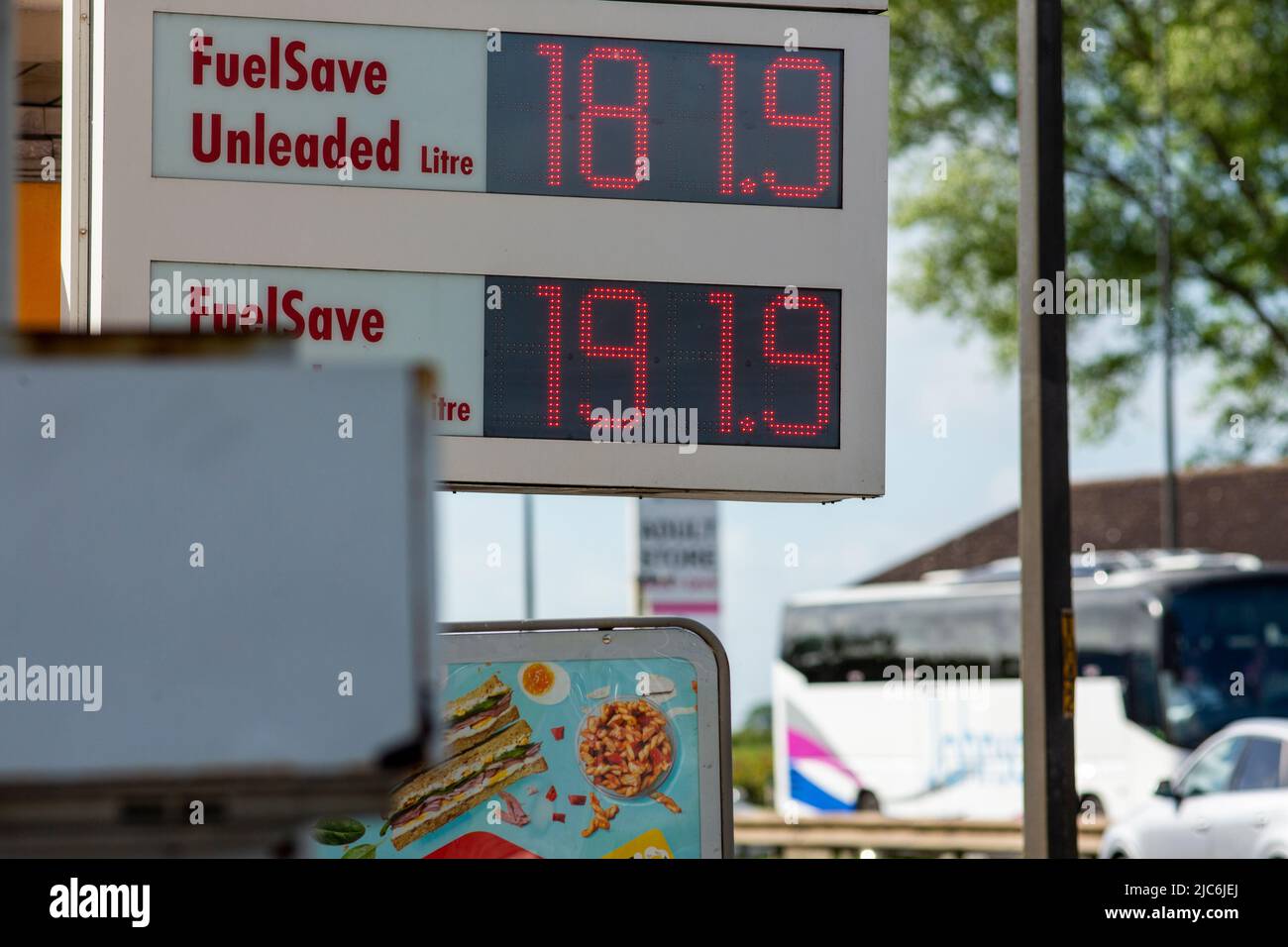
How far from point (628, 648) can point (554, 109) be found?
153 cm

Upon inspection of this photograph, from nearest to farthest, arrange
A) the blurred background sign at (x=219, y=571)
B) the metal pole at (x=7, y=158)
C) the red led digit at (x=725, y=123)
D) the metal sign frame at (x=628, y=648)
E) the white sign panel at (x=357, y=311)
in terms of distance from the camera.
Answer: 1. the blurred background sign at (x=219, y=571)
2. the metal pole at (x=7, y=158)
3. the metal sign frame at (x=628, y=648)
4. the white sign panel at (x=357, y=311)
5. the red led digit at (x=725, y=123)

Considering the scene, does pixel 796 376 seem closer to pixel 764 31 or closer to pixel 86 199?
pixel 764 31

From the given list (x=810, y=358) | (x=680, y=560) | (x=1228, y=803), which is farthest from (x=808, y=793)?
(x=810, y=358)

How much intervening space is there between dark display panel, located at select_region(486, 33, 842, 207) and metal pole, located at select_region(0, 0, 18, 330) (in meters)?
4.25

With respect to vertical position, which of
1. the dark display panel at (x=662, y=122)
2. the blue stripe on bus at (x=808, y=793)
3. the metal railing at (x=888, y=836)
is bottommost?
the blue stripe on bus at (x=808, y=793)

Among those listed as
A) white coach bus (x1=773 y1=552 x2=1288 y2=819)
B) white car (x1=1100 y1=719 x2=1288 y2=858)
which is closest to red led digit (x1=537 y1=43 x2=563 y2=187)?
white car (x1=1100 y1=719 x2=1288 y2=858)

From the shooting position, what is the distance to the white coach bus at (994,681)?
2217 centimetres

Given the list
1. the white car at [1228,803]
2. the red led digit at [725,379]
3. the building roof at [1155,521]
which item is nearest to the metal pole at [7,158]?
the red led digit at [725,379]

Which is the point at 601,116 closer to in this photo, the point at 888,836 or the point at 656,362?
the point at 656,362

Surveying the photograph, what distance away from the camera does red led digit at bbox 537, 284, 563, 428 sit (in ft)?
17.3

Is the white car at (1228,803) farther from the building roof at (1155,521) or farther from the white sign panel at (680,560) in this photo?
the building roof at (1155,521)

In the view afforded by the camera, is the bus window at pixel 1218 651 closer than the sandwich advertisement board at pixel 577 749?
No

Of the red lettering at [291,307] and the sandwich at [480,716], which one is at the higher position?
the red lettering at [291,307]

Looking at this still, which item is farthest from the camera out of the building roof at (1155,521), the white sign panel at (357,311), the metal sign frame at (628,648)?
the building roof at (1155,521)
